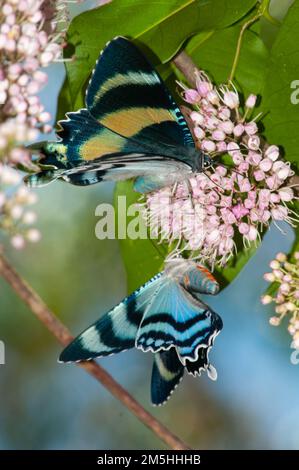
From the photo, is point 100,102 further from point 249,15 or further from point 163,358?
point 163,358

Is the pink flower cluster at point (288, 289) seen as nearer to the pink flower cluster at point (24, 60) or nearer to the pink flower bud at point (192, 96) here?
the pink flower bud at point (192, 96)

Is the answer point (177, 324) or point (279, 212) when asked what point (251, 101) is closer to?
point (279, 212)

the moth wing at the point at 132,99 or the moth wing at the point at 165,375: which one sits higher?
the moth wing at the point at 132,99

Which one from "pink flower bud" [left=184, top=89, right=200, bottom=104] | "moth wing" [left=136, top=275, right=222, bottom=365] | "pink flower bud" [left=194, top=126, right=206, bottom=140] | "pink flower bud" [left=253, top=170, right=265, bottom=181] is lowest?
"moth wing" [left=136, top=275, right=222, bottom=365]

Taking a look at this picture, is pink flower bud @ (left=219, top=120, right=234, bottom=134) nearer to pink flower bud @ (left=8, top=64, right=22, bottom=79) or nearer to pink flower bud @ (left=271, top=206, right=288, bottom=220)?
pink flower bud @ (left=271, top=206, right=288, bottom=220)

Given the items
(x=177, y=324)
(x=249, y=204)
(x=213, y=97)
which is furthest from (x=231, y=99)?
(x=177, y=324)

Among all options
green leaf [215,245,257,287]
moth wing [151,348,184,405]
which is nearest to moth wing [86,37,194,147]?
green leaf [215,245,257,287]

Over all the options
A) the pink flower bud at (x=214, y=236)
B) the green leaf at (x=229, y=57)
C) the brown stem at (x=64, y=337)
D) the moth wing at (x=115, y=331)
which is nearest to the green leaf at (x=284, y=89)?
the green leaf at (x=229, y=57)

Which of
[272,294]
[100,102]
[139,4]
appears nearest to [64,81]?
[100,102]
